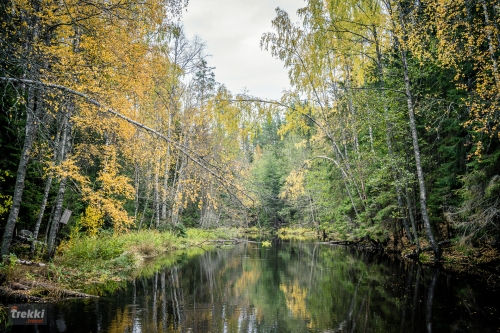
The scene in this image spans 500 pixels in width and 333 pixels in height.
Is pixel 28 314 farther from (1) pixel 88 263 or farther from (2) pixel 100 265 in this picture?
(2) pixel 100 265

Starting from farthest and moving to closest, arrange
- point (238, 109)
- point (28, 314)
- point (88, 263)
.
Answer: point (88, 263), point (238, 109), point (28, 314)

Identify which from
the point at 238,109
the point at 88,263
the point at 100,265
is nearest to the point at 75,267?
the point at 88,263

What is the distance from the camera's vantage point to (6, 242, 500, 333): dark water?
17.7ft

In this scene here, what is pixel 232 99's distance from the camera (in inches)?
334

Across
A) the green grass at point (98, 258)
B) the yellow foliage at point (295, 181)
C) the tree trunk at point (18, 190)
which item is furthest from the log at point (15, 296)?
the yellow foliage at point (295, 181)

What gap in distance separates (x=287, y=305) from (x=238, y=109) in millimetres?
5025

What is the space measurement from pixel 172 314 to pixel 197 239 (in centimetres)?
1764

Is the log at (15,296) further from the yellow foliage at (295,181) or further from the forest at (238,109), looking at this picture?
the yellow foliage at (295,181)

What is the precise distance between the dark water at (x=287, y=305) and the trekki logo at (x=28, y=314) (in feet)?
0.54

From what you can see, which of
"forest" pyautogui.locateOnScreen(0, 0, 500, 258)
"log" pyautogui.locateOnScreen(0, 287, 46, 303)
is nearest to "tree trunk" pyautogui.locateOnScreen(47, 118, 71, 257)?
"forest" pyautogui.locateOnScreen(0, 0, 500, 258)

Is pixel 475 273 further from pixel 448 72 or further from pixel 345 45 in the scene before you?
pixel 345 45

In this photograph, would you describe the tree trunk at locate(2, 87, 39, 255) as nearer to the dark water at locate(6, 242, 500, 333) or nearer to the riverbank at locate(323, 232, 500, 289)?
the dark water at locate(6, 242, 500, 333)

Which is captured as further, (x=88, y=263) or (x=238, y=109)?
(x=88, y=263)

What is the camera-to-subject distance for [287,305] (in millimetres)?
6844
